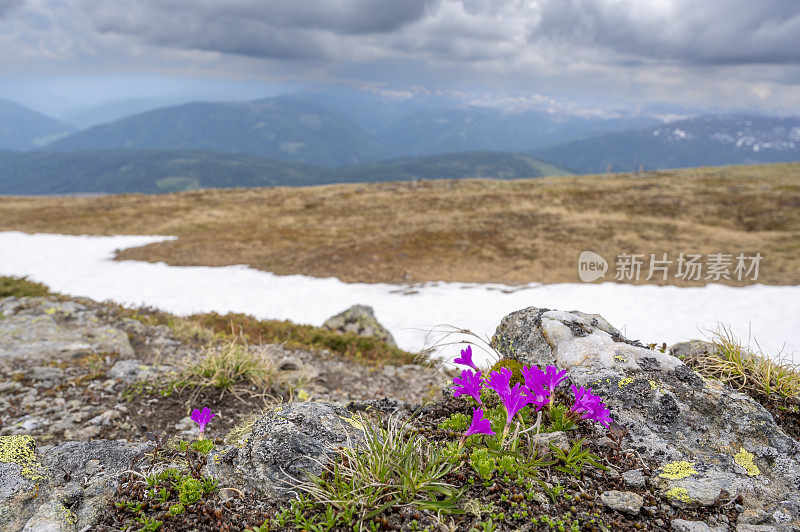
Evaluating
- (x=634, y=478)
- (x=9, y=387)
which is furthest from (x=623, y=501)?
(x=9, y=387)

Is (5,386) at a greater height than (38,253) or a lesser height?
greater

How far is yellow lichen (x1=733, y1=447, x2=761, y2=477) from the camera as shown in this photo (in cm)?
300

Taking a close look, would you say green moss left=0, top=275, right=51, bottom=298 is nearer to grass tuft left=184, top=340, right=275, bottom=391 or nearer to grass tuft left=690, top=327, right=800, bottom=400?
grass tuft left=184, top=340, right=275, bottom=391

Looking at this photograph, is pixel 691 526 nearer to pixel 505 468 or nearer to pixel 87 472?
pixel 505 468

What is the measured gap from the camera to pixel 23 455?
11.1 ft

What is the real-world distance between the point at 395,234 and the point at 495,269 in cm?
979

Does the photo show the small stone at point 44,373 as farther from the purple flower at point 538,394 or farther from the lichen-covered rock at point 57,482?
the purple flower at point 538,394

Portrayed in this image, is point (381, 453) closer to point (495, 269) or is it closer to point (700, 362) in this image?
point (700, 362)

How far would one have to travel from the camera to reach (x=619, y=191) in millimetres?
42656

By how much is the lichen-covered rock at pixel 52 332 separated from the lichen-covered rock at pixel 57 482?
4.83m

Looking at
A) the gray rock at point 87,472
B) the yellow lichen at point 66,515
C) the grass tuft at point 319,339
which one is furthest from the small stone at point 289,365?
the yellow lichen at point 66,515

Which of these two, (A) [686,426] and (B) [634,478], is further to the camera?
(A) [686,426]

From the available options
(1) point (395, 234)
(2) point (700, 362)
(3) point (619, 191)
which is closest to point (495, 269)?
(1) point (395, 234)

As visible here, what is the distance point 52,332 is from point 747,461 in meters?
11.6
